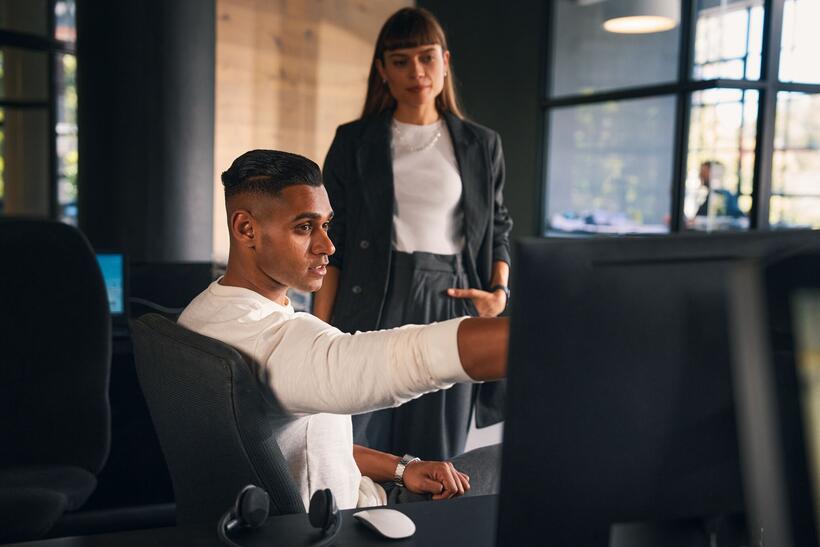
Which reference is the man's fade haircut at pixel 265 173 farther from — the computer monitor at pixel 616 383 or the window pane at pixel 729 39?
the window pane at pixel 729 39

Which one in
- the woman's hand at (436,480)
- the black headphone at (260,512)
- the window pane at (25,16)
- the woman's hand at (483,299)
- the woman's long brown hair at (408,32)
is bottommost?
the woman's hand at (436,480)

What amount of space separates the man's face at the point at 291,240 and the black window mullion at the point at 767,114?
13.5 feet

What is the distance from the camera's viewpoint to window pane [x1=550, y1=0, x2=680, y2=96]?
5.10m

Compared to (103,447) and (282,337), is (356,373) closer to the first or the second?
(282,337)

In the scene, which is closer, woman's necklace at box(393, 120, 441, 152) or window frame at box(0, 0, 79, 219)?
woman's necklace at box(393, 120, 441, 152)

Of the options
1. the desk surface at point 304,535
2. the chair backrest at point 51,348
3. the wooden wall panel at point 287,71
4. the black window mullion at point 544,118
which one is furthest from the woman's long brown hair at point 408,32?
the black window mullion at point 544,118

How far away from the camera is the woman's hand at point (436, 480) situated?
1.31 metres

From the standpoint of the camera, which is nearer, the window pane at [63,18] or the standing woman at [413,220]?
the standing woman at [413,220]

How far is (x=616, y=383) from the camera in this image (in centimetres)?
68

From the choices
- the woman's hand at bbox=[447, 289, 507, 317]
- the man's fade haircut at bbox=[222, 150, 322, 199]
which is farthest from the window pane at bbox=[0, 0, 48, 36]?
the man's fade haircut at bbox=[222, 150, 322, 199]

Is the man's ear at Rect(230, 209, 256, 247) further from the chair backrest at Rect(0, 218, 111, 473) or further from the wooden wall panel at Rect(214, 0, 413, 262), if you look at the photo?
the wooden wall panel at Rect(214, 0, 413, 262)

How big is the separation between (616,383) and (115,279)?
232cm

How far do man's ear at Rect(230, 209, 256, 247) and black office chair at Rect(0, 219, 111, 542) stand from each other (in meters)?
0.82

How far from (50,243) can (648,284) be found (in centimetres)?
151
